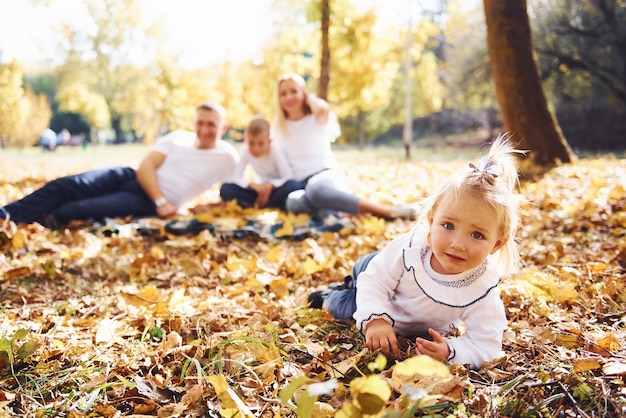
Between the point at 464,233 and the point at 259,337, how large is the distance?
2.42 ft

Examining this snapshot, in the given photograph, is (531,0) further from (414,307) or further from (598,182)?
(414,307)

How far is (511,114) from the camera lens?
5.42 m

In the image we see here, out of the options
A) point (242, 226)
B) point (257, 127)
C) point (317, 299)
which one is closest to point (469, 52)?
point (257, 127)

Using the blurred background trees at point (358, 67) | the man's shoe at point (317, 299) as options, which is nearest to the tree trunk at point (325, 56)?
the blurred background trees at point (358, 67)

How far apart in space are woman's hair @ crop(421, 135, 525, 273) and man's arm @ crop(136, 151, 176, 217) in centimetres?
288

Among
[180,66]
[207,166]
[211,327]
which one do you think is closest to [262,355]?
[211,327]

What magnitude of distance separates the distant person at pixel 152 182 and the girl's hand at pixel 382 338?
2.85m

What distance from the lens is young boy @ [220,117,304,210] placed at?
4.21 m

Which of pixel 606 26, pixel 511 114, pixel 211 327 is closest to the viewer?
pixel 211 327

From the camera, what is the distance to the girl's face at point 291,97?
4.33 meters

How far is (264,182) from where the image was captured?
4.55 metres

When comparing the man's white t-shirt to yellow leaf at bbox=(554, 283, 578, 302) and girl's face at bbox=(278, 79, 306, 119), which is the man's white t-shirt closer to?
girl's face at bbox=(278, 79, 306, 119)

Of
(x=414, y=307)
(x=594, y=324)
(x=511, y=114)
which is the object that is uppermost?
(x=511, y=114)

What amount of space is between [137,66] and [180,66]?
752cm
